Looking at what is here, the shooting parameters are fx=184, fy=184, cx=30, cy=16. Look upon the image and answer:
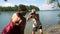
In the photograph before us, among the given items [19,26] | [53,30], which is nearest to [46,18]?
[53,30]

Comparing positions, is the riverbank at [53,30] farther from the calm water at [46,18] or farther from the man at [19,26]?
the man at [19,26]

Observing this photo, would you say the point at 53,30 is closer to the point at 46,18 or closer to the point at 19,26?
the point at 46,18

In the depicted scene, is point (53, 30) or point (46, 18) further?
point (46, 18)

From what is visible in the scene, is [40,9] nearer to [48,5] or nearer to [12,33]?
[48,5]

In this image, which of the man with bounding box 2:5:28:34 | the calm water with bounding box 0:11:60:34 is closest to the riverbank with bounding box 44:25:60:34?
the calm water with bounding box 0:11:60:34

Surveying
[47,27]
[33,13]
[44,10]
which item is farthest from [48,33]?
[33,13]

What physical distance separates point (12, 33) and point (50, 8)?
3.66 meters

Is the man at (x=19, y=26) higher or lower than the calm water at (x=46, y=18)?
higher

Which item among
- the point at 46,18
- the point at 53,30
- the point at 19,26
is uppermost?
the point at 19,26

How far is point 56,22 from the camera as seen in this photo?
204 inches

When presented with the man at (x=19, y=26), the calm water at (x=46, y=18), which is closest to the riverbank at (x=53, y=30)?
the calm water at (x=46, y=18)

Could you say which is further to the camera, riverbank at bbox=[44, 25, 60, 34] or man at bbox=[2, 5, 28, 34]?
riverbank at bbox=[44, 25, 60, 34]

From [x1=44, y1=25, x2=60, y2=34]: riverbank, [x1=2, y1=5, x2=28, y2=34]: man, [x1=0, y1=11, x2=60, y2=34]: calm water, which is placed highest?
[x1=2, y1=5, x2=28, y2=34]: man

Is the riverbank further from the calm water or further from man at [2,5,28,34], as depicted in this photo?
man at [2,5,28,34]
